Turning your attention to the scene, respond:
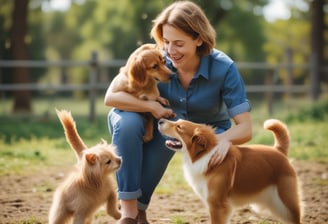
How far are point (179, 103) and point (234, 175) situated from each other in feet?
2.77

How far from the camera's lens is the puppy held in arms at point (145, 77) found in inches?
163

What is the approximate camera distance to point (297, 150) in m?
7.61

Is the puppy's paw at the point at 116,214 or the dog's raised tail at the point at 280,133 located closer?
the dog's raised tail at the point at 280,133

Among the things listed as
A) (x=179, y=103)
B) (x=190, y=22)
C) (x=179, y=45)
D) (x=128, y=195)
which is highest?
(x=190, y=22)

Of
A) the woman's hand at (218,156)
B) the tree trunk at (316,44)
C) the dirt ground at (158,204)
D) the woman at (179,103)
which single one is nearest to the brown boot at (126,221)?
the woman at (179,103)

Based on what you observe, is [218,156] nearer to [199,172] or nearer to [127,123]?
[199,172]

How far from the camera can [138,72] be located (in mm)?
4207

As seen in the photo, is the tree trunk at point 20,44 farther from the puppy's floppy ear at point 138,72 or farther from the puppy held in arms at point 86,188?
the puppy held in arms at point 86,188

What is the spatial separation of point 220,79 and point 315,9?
13250 millimetres

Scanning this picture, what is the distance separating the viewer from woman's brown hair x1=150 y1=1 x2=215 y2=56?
3.83 m

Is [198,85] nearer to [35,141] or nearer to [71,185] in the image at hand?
[71,185]

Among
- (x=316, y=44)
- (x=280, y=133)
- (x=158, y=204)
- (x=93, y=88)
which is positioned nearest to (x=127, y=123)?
(x=280, y=133)

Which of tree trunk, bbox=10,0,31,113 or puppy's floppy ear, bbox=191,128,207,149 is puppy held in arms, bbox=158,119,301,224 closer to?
puppy's floppy ear, bbox=191,128,207,149

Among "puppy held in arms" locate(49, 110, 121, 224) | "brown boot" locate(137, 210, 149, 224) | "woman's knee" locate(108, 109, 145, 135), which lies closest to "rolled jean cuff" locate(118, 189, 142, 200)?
"puppy held in arms" locate(49, 110, 121, 224)
